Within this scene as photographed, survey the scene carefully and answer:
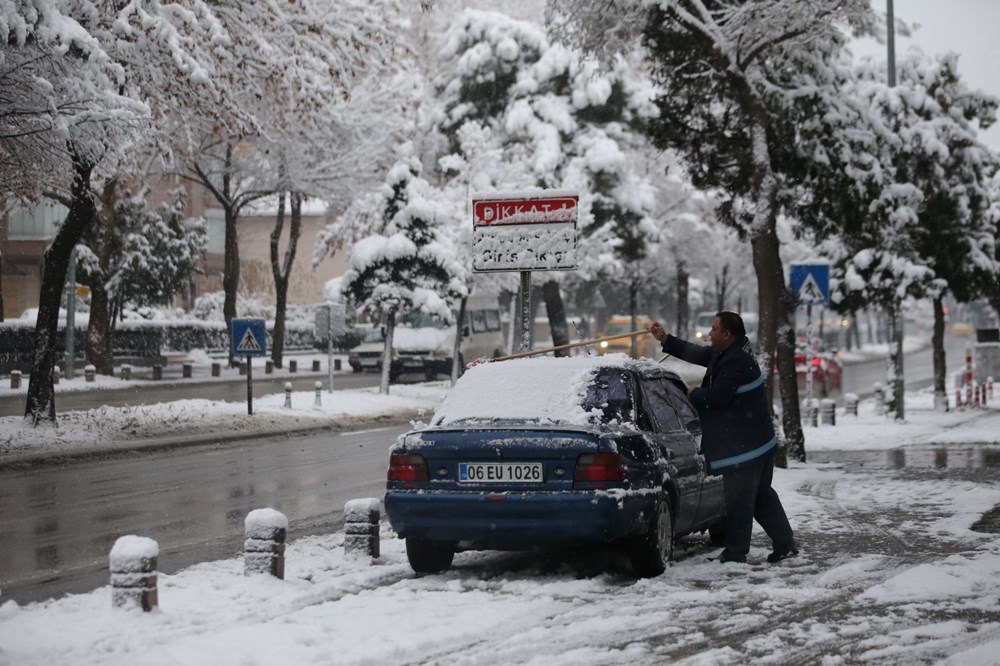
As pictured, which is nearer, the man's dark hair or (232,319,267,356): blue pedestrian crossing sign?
the man's dark hair

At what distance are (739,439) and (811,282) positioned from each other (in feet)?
41.5

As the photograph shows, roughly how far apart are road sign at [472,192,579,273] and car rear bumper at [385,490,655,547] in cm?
446

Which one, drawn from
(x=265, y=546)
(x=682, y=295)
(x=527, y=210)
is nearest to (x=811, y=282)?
(x=527, y=210)

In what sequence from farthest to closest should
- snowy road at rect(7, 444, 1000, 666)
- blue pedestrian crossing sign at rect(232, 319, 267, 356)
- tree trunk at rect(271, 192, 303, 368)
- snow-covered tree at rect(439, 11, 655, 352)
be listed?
snow-covered tree at rect(439, 11, 655, 352)
tree trunk at rect(271, 192, 303, 368)
blue pedestrian crossing sign at rect(232, 319, 267, 356)
snowy road at rect(7, 444, 1000, 666)

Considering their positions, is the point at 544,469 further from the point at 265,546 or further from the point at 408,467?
the point at 265,546

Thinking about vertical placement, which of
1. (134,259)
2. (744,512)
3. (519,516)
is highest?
(134,259)

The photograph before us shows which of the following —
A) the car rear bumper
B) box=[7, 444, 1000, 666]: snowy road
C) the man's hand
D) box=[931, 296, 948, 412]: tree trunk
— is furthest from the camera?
box=[931, 296, 948, 412]: tree trunk

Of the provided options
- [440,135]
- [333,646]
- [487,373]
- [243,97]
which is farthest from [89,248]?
[333,646]

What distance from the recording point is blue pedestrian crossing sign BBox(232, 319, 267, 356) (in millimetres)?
24719

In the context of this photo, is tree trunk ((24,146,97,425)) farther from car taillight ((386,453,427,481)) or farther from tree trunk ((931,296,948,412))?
tree trunk ((931,296,948,412))

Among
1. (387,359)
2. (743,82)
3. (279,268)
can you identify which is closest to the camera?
(743,82)

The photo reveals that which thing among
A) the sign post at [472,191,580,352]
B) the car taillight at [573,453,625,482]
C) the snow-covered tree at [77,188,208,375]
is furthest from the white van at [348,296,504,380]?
the car taillight at [573,453,625,482]

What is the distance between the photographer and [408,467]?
913 cm

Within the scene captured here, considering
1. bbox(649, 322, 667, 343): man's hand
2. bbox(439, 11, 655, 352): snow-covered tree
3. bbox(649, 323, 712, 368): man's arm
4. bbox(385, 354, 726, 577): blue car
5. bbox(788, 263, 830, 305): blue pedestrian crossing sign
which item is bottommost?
bbox(385, 354, 726, 577): blue car
